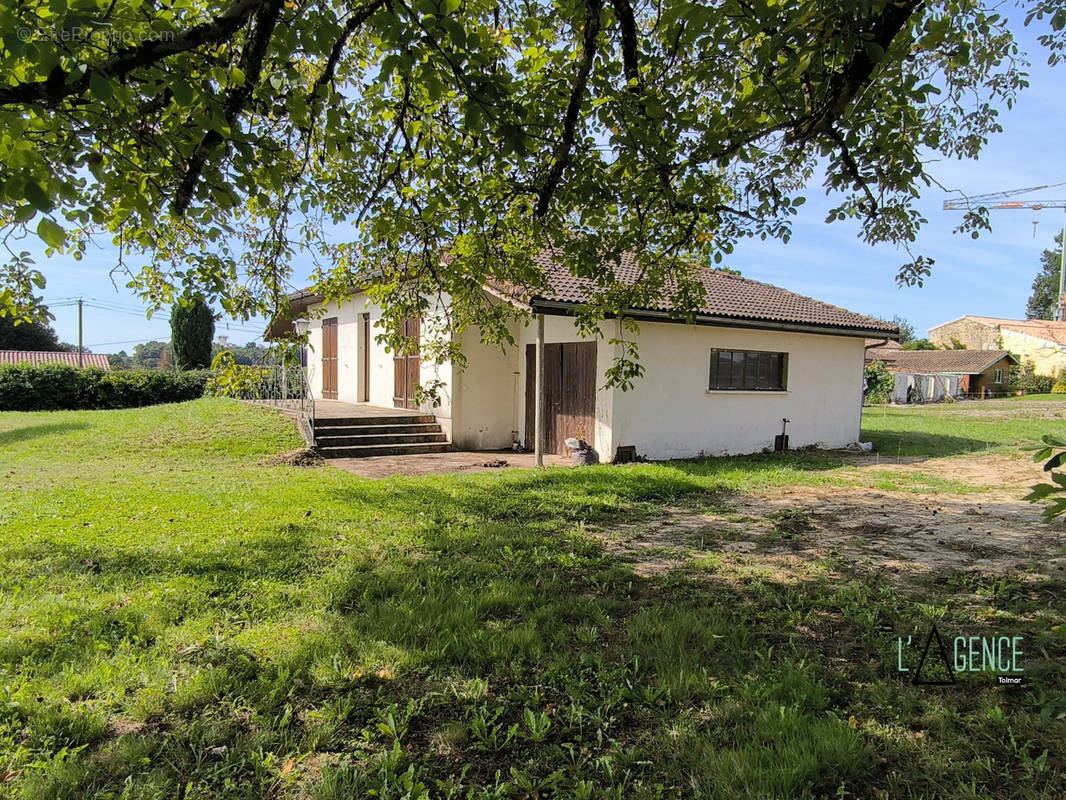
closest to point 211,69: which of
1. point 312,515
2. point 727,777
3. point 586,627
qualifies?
point 586,627

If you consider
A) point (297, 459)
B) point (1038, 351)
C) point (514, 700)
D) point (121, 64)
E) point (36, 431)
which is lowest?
point (514, 700)

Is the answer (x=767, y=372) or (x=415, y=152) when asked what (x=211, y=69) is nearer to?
(x=415, y=152)

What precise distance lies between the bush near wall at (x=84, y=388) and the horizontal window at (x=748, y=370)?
21.5 m

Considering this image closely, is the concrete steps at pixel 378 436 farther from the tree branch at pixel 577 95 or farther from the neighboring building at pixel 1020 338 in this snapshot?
the neighboring building at pixel 1020 338

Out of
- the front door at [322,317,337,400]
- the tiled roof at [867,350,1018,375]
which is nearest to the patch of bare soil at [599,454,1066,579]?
the front door at [322,317,337,400]

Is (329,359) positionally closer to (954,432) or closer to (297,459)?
(297,459)

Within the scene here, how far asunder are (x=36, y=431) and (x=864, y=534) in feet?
58.1

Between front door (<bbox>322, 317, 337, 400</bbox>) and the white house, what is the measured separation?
2.81 meters

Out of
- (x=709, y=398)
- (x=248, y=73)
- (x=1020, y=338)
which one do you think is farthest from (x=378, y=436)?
(x=1020, y=338)

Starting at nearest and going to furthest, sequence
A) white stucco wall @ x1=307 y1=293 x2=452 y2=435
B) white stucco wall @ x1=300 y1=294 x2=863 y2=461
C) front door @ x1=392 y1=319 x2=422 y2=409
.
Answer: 1. white stucco wall @ x1=300 y1=294 x2=863 y2=461
2. front door @ x1=392 y1=319 x2=422 y2=409
3. white stucco wall @ x1=307 y1=293 x2=452 y2=435

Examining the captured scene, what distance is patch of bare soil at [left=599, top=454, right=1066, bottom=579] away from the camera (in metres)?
5.13

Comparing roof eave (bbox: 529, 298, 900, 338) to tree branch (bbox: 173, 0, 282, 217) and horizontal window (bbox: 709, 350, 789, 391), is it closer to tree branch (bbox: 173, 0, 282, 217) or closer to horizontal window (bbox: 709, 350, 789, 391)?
horizontal window (bbox: 709, 350, 789, 391)

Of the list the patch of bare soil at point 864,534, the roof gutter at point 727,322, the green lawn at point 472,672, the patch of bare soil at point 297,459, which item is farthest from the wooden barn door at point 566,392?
the green lawn at point 472,672

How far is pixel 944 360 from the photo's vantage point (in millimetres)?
49438
